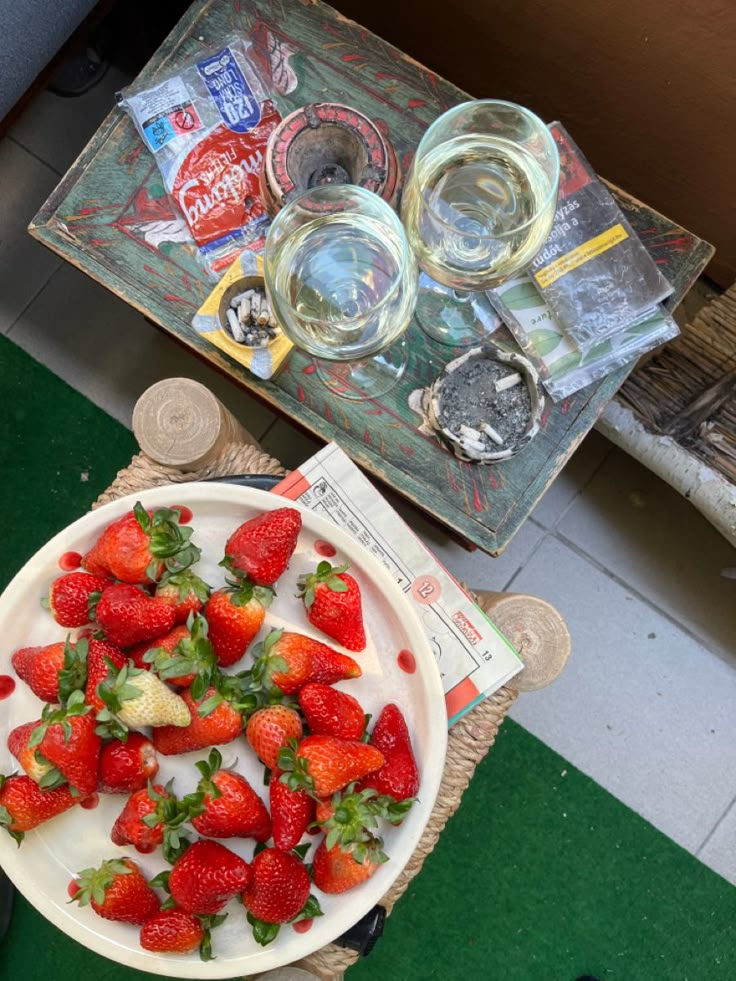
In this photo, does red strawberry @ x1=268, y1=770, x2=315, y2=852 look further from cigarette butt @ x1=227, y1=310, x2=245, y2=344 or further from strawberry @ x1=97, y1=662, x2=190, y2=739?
cigarette butt @ x1=227, y1=310, x2=245, y2=344

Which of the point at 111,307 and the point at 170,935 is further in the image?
the point at 111,307

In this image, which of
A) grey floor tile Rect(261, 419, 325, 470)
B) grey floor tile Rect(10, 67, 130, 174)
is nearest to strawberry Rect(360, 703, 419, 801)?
grey floor tile Rect(261, 419, 325, 470)

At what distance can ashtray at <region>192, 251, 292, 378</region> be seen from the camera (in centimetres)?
97

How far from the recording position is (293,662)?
0.81 m

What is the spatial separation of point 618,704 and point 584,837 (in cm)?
22

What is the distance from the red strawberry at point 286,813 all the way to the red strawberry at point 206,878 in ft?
0.15

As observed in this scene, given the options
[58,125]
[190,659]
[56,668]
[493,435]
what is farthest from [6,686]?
[58,125]

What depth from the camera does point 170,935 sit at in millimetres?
789

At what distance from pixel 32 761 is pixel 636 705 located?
98 centimetres

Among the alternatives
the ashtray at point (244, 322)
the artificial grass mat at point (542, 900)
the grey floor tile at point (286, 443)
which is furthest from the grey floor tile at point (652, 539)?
the ashtray at point (244, 322)

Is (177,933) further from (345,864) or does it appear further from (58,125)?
(58,125)

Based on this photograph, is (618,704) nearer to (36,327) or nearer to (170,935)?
(170,935)

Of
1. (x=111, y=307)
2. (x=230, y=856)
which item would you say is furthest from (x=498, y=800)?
(x=111, y=307)

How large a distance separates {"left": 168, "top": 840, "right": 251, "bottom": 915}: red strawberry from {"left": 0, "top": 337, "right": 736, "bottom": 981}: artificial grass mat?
651 mm
